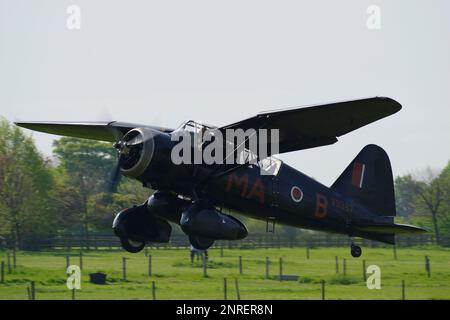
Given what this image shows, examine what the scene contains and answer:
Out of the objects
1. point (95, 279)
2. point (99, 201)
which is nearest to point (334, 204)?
point (95, 279)

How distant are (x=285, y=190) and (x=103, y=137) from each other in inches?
215

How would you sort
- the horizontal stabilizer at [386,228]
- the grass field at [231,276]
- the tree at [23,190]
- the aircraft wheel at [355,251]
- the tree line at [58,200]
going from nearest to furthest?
the horizontal stabilizer at [386,228]
the aircraft wheel at [355,251]
the grass field at [231,276]
the tree at [23,190]
the tree line at [58,200]

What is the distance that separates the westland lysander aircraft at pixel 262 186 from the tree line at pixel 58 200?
702 inches

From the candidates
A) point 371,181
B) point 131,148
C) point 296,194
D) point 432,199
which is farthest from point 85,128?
point 432,199

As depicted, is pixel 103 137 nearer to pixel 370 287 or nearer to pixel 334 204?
pixel 334 204

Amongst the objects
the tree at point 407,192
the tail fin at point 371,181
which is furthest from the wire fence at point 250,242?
the tail fin at point 371,181

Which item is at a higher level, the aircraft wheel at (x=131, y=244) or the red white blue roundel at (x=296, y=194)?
the red white blue roundel at (x=296, y=194)

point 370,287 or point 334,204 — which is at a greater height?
point 334,204

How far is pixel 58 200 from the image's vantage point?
1796 inches

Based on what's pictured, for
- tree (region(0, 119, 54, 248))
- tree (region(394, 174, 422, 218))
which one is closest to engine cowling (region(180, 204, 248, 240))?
tree (region(0, 119, 54, 248))

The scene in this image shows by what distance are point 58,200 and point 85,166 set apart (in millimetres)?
17450

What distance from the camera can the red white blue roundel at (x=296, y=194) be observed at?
1944 cm
